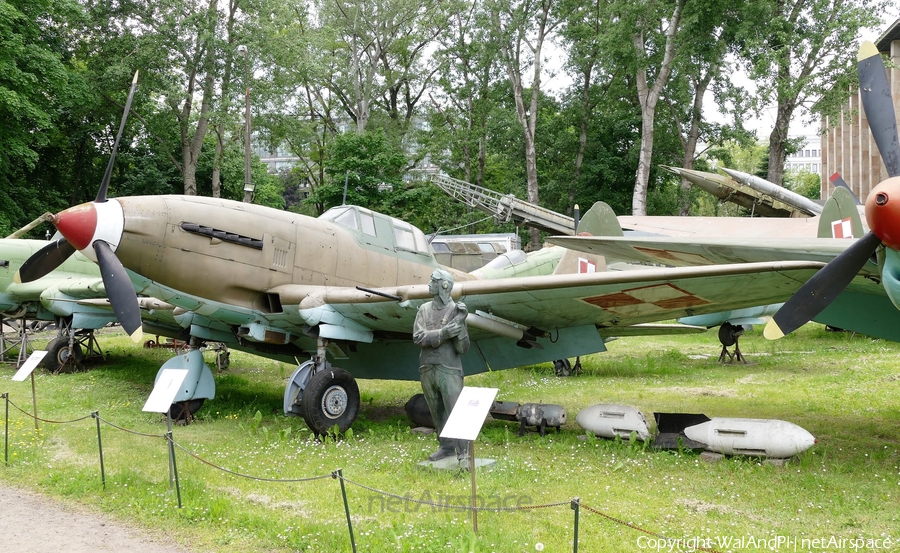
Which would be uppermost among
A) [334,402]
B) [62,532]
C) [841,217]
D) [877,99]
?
[877,99]

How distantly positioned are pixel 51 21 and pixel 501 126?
63.2ft

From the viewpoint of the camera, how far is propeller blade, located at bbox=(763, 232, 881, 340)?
4852mm

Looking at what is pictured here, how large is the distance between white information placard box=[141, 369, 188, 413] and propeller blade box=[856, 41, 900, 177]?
6331 millimetres

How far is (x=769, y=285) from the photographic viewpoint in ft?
19.9

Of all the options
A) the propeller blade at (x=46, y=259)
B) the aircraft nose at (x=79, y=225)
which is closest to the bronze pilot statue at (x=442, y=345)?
the aircraft nose at (x=79, y=225)

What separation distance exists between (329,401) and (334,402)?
3.1 inches

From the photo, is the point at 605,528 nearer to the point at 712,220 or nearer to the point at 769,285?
the point at 769,285

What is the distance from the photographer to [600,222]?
32.7 feet

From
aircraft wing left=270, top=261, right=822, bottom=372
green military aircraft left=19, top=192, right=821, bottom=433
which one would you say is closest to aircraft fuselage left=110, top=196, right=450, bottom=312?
green military aircraft left=19, top=192, right=821, bottom=433

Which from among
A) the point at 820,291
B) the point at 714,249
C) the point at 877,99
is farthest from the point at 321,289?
the point at 877,99

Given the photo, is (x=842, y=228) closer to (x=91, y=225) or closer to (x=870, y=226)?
(x=870, y=226)

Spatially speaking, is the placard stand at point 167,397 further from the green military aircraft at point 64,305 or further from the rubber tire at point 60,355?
the rubber tire at point 60,355

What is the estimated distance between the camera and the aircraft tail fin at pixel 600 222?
392 inches

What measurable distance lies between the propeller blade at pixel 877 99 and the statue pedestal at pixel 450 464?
14.1 feet
